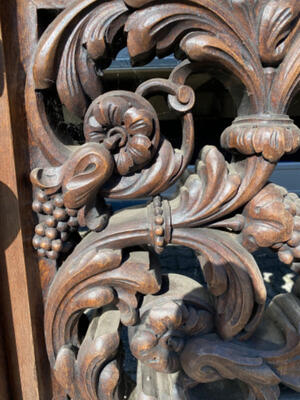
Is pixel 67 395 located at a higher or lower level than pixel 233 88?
lower

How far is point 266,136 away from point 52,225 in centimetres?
37

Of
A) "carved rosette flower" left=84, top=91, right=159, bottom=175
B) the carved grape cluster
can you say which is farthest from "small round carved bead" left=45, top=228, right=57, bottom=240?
"carved rosette flower" left=84, top=91, right=159, bottom=175

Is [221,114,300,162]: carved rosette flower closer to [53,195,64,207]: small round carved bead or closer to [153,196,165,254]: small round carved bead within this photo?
[153,196,165,254]: small round carved bead

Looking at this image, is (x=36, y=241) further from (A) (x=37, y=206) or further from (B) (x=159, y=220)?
(B) (x=159, y=220)

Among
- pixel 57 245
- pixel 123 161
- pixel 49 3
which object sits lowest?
pixel 57 245

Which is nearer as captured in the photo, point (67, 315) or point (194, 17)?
point (194, 17)

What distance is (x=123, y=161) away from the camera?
0.51m

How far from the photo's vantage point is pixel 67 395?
646 millimetres

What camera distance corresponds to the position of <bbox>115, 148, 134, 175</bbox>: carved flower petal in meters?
0.51

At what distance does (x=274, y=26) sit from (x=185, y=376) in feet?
2.04

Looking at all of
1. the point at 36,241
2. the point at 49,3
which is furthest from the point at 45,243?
the point at 49,3

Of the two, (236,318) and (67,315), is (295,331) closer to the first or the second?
(236,318)

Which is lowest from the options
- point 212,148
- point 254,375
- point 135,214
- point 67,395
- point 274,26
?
point 67,395

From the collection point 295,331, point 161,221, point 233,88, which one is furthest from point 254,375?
point 233,88
